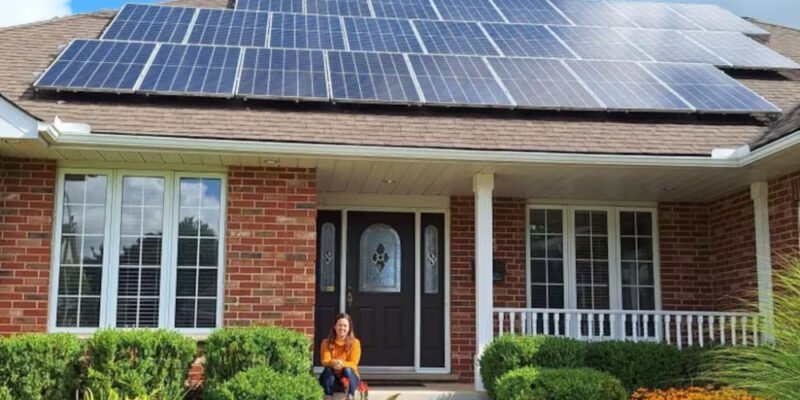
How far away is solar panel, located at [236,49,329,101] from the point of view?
8.42 metres

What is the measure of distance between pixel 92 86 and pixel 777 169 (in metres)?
6.99

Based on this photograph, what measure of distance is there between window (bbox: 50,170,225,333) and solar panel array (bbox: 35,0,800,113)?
3.33 ft

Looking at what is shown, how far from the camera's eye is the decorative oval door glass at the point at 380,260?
33.1ft

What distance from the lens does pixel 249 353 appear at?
276 inches

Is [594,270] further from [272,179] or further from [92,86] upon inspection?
[92,86]

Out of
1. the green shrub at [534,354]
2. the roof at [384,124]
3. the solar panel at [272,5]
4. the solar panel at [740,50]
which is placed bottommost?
the green shrub at [534,354]

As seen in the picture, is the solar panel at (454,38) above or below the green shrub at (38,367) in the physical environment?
above

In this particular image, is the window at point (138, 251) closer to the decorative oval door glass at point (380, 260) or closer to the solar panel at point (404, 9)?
the decorative oval door glass at point (380, 260)

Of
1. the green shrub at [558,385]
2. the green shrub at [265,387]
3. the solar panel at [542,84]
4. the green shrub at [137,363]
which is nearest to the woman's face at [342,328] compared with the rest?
the green shrub at [265,387]

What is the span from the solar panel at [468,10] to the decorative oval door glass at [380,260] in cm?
377

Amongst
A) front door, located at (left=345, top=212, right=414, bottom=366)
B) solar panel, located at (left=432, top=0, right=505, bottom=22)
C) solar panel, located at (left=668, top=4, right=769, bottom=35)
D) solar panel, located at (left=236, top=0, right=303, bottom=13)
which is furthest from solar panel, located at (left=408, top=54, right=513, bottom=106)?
solar panel, located at (left=668, top=4, right=769, bottom=35)

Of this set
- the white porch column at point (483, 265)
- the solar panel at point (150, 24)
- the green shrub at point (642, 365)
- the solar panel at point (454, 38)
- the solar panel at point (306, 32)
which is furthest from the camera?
the solar panel at point (454, 38)

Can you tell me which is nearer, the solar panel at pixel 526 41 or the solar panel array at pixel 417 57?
the solar panel array at pixel 417 57

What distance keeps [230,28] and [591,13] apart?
5848 mm
